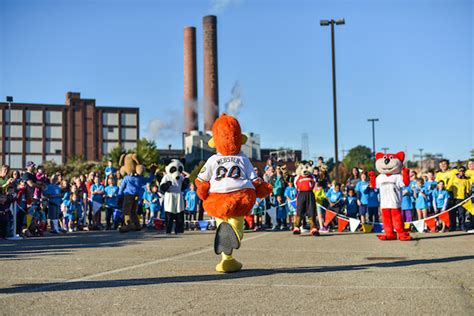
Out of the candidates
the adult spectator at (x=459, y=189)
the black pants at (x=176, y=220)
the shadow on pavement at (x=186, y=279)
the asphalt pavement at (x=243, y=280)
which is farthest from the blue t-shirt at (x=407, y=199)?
the shadow on pavement at (x=186, y=279)

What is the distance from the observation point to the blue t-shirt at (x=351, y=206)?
1900cm

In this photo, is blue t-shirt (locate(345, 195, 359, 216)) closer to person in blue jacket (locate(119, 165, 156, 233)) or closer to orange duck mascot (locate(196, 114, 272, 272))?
person in blue jacket (locate(119, 165, 156, 233))

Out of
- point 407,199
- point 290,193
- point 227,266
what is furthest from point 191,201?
point 227,266

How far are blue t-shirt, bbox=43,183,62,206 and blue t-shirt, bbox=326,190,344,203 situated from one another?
310 inches

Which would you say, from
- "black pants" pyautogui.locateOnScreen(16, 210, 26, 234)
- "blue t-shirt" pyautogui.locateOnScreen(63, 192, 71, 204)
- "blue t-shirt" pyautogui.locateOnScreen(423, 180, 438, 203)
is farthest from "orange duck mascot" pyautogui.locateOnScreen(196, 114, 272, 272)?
"blue t-shirt" pyautogui.locateOnScreen(63, 192, 71, 204)

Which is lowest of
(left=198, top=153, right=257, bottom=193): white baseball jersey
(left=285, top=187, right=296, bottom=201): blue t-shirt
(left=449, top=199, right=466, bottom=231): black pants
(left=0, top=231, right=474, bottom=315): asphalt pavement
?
(left=0, top=231, right=474, bottom=315): asphalt pavement

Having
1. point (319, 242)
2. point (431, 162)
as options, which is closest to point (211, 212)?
point (319, 242)

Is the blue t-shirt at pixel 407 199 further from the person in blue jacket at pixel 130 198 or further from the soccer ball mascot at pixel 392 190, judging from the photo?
the person in blue jacket at pixel 130 198

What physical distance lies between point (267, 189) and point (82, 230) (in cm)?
1171

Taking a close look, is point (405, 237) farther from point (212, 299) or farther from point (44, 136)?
point (44, 136)

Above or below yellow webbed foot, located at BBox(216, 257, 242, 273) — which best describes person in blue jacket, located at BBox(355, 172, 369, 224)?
above

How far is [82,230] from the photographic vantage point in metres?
19.7

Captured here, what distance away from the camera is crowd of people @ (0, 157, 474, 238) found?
16.8 metres

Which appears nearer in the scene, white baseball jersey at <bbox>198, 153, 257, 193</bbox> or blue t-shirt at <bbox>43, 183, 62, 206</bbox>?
white baseball jersey at <bbox>198, 153, 257, 193</bbox>
